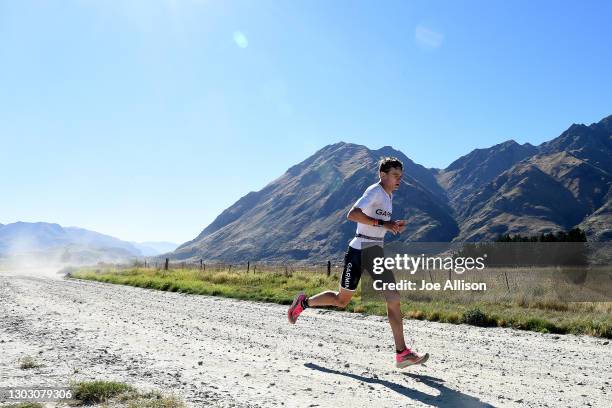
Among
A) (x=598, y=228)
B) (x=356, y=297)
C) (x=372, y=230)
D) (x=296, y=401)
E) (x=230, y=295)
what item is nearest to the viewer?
(x=296, y=401)

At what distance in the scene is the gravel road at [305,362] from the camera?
13.9 feet

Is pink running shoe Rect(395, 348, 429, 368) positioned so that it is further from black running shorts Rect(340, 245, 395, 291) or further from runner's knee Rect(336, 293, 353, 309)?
runner's knee Rect(336, 293, 353, 309)

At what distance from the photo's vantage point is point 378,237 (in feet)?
18.4

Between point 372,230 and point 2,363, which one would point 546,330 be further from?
point 2,363

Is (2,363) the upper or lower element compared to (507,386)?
lower

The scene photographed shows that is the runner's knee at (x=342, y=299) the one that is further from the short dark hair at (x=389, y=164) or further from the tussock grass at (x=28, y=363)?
the tussock grass at (x=28, y=363)

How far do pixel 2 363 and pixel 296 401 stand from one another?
3524 millimetres

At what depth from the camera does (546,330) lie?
9492 millimetres

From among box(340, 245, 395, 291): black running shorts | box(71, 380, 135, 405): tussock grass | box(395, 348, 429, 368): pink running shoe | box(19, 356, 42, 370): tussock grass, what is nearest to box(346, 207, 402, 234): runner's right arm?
box(340, 245, 395, 291): black running shorts

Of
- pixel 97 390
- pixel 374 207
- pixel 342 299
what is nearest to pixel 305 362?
pixel 342 299

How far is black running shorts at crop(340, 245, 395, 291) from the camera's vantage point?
18.3 feet

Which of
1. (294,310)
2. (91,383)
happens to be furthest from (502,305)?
(91,383)

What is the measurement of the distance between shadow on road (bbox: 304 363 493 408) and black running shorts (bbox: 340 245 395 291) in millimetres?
1100

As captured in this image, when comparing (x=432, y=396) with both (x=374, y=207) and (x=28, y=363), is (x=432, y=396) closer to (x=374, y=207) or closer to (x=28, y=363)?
(x=374, y=207)
